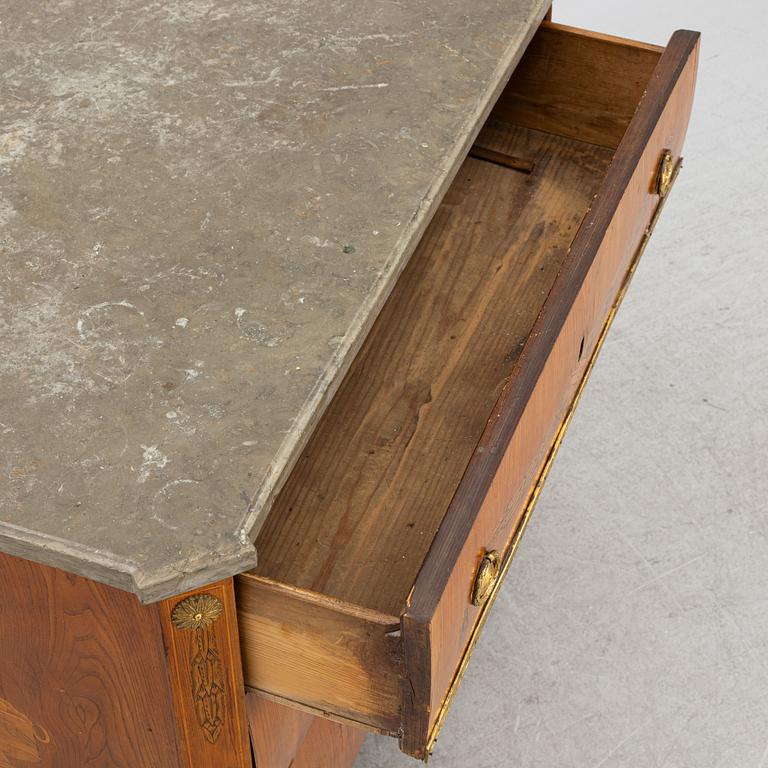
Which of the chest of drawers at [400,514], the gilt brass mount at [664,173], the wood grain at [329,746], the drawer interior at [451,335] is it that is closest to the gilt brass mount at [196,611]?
the chest of drawers at [400,514]

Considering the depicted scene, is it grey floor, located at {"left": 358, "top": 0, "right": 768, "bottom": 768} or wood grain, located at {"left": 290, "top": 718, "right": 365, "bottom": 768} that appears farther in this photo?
grey floor, located at {"left": 358, "top": 0, "right": 768, "bottom": 768}

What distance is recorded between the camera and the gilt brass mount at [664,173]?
125 cm

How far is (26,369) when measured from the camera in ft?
3.07

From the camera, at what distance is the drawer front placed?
34.0 inches

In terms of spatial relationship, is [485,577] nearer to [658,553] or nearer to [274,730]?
[274,730]

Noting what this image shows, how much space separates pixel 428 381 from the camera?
1.15 m

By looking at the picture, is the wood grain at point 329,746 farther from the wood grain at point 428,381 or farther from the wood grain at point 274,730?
the wood grain at point 428,381

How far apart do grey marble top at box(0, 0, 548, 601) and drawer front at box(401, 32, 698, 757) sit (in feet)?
0.39

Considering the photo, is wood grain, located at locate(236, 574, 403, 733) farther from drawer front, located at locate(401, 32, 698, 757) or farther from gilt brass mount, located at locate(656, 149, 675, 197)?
gilt brass mount, located at locate(656, 149, 675, 197)

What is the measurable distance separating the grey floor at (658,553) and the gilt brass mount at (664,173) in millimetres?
512

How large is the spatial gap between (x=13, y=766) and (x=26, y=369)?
40cm

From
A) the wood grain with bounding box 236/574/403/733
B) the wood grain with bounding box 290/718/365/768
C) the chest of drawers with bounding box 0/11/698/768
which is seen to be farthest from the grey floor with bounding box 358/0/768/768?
the wood grain with bounding box 236/574/403/733

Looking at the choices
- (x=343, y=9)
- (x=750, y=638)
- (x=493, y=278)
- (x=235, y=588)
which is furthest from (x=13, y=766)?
(x=750, y=638)

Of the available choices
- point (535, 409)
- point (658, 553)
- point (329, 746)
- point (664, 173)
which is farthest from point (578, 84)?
point (329, 746)
